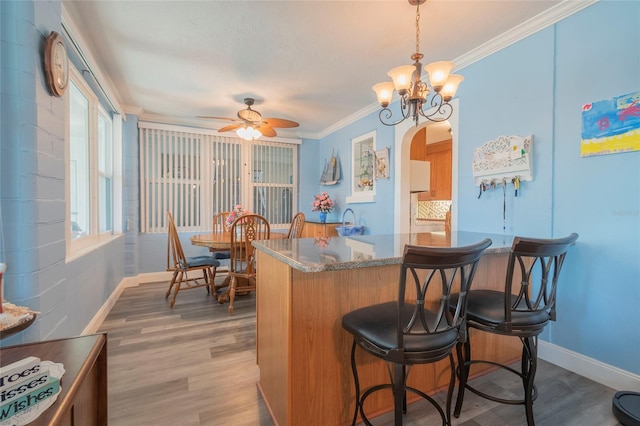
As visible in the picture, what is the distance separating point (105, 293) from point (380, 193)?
11.2ft

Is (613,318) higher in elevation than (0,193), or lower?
lower

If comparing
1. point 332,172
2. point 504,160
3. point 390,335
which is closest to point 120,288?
point 332,172

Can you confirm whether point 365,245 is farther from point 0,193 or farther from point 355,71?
point 355,71

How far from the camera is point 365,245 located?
5.58ft

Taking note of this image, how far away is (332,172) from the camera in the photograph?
4938mm

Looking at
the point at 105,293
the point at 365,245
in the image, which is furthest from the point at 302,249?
the point at 105,293

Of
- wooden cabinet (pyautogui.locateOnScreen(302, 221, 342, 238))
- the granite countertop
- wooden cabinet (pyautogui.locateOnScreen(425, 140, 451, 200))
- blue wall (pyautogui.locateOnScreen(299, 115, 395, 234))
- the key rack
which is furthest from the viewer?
wooden cabinet (pyautogui.locateOnScreen(425, 140, 451, 200))

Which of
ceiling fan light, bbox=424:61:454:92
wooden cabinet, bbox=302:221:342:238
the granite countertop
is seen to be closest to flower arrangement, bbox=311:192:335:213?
wooden cabinet, bbox=302:221:342:238

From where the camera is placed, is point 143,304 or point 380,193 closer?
point 143,304

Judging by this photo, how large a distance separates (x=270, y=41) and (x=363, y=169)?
7.72ft

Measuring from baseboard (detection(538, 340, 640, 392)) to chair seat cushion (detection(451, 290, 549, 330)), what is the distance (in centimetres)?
84

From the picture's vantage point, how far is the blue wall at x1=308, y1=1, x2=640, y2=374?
1.73m

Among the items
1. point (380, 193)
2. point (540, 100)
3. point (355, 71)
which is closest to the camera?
point (540, 100)

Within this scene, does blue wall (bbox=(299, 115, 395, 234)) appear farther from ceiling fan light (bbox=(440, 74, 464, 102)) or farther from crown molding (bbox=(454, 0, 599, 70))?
ceiling fan light (bbox=(440, 74, 464, 102))
